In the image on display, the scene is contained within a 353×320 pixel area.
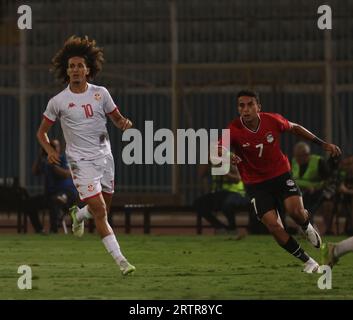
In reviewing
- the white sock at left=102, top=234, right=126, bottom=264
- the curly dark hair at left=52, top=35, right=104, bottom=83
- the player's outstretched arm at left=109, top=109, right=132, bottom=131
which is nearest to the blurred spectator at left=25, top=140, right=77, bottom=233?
the curly dark hair at left=52, top=35, right=104, bottom=83

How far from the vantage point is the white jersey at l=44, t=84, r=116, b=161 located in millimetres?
12984

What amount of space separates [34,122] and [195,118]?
3263mm

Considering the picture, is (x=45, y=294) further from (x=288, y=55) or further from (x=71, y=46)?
(x=288, y=55)

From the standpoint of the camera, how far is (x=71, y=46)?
527 inches

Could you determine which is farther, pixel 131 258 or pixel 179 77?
pixel 179 77

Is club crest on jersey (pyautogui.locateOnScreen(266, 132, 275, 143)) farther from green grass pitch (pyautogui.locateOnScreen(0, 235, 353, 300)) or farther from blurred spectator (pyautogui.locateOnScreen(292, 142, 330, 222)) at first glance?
blurred spectator (pyautogui.locateOnScreen(292, 142, 330, 222))

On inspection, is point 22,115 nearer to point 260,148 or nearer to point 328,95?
point 328,95

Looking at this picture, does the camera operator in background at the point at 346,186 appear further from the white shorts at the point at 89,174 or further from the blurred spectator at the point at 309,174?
the white shorts at the point at 89,174

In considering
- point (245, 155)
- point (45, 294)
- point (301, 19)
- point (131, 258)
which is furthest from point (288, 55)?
point (45, 294)

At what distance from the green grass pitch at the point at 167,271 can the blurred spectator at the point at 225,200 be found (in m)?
0.93

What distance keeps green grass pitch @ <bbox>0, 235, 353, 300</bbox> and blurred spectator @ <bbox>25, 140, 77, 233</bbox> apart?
155 centimetres

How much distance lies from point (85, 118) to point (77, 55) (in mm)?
755
